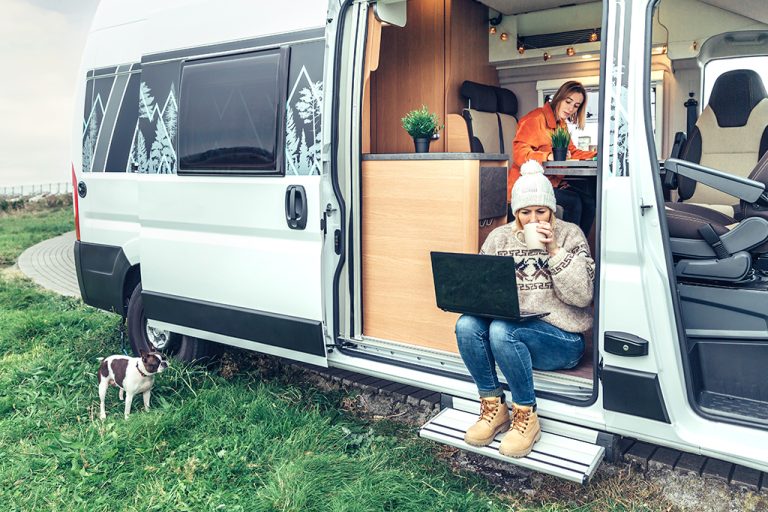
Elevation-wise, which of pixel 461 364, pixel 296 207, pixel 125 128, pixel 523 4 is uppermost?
pixel 523 4

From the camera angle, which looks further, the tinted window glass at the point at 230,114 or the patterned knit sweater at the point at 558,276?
the tinted window glass at the point at 230,114

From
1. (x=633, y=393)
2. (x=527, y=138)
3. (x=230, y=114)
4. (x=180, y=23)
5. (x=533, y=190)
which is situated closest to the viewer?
(x=633, y=393)

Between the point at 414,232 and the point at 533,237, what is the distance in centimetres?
72

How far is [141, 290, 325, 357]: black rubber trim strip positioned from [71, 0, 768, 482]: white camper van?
0.05 feet

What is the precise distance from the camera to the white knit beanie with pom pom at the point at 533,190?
3.18 meters

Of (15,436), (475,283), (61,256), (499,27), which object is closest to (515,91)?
(499,27)

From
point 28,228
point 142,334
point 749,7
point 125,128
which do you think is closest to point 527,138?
point 749,7

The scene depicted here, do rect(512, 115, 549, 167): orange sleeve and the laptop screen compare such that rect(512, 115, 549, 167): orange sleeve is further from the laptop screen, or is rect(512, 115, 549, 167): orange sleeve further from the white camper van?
the laptop screen

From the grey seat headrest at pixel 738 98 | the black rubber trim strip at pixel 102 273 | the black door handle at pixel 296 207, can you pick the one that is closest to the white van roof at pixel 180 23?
the black door handle at pixel 296 207

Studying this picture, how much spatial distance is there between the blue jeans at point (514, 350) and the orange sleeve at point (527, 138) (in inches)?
69.7

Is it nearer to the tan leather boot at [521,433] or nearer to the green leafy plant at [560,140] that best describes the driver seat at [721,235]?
the tan leather boot at [521,433]

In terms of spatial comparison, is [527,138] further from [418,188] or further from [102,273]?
[102,273]

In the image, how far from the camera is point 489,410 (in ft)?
10.3

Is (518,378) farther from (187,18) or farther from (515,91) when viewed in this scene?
(515,91)
